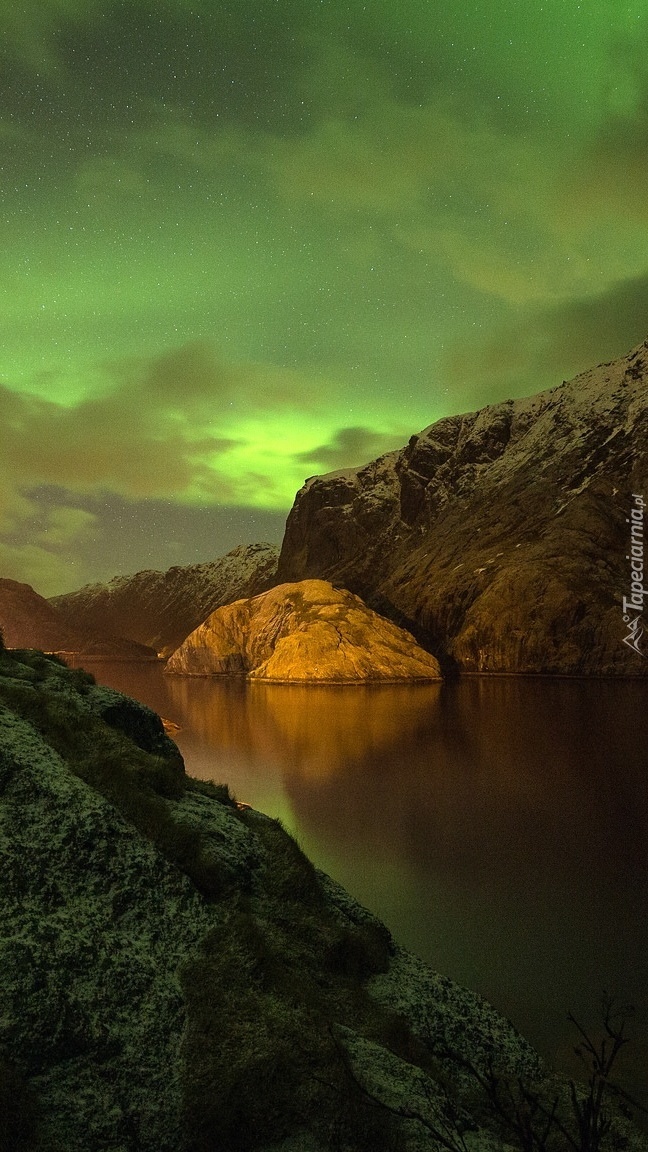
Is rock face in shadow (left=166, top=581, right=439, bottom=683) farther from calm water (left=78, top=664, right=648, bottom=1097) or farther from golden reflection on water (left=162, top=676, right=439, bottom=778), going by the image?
calm water (left=78, top=664, right=648, bottom=1097)

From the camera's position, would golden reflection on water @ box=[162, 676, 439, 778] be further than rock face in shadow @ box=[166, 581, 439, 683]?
No

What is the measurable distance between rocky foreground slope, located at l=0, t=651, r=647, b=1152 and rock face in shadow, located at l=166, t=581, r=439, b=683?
143559 mm

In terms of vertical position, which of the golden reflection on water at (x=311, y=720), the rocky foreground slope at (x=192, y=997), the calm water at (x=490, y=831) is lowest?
the golden reflection on water at (x=311, y=720)

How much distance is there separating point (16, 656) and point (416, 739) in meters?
54.6

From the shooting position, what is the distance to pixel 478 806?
39.4 m

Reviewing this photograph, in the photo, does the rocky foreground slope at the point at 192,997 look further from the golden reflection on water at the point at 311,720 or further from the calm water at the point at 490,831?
the golden reflection on water at the point at 311,720

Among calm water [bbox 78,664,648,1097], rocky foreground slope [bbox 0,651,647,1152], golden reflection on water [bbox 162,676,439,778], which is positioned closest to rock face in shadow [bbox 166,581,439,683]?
golden reflection on water [bbox 162,676,439,778]

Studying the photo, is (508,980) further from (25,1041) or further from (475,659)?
(475,659)

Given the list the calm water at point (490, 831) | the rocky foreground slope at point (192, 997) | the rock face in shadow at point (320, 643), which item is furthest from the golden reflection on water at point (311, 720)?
the rocky foreground slope at point (192, 997)

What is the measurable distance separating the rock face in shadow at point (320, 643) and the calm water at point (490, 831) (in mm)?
69860

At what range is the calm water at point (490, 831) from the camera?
1917cm

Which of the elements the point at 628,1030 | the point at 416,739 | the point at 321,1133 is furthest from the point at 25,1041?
the point at 416,739

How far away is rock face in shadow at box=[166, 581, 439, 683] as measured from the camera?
157 meters

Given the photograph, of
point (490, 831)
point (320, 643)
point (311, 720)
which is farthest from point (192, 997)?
point (320, 643)
